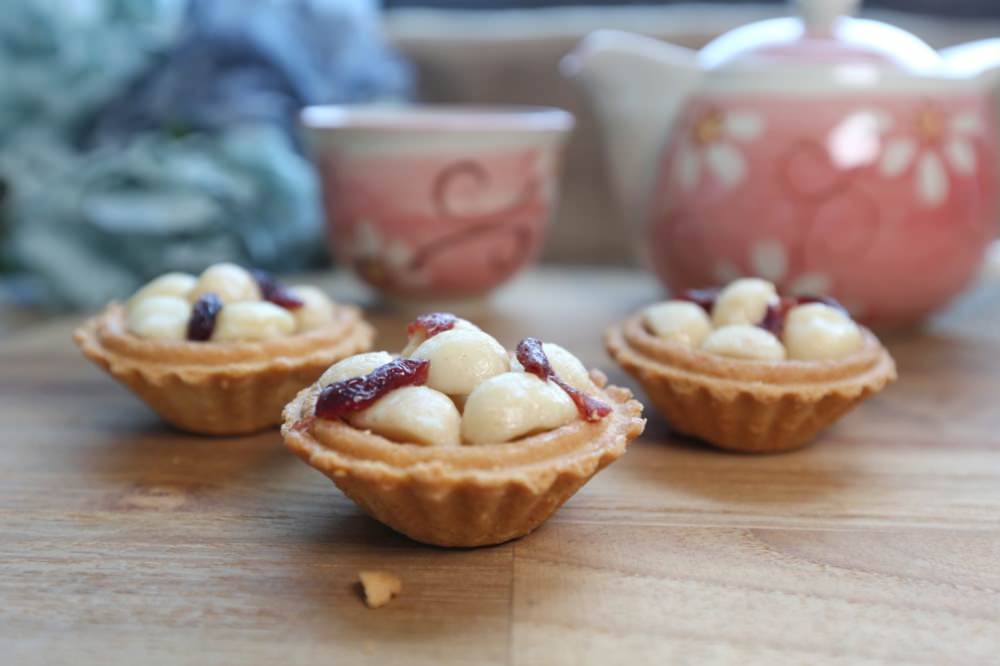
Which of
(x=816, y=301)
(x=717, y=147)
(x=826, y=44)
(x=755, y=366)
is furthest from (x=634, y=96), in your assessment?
(x=755, y=366)

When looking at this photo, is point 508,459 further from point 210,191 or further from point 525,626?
point 210,191

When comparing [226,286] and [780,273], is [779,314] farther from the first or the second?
[226,286]

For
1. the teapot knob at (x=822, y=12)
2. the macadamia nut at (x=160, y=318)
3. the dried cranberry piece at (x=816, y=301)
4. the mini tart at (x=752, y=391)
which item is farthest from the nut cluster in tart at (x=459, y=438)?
the teapot knob at (x=822, y=12)

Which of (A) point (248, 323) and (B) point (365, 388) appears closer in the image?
(B) point (365, 388)

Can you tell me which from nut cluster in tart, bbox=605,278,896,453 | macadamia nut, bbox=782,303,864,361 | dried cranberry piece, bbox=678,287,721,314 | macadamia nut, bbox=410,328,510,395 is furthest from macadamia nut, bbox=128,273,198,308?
macadamia nut, bbox=782,303,864,361

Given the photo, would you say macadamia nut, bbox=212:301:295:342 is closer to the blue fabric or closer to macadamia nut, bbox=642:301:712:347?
macadamia nut, bbox=642:301:712:347

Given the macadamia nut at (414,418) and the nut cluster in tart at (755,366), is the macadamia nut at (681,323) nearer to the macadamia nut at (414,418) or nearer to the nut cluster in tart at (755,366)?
the nut cluster in tart at (755,366)

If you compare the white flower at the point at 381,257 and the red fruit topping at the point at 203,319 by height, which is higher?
the red fruit topping at the point at 203,319
